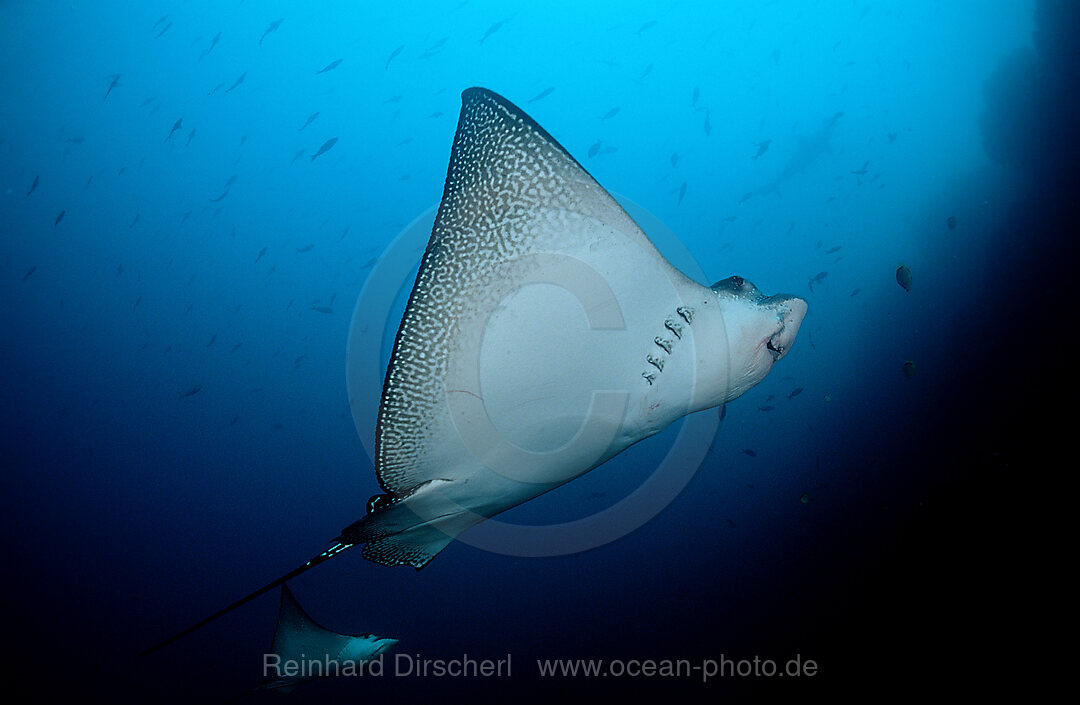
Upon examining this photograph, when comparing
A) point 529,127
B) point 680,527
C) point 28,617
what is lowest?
point 529,127

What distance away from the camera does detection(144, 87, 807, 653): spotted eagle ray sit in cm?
155

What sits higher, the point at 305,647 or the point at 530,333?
the point at 530,333

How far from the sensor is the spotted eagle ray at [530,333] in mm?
1547

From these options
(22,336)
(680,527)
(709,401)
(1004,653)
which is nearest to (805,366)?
(680,527)

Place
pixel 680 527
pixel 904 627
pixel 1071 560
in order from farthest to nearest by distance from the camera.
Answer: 1. pixel 680 527
2. pixel 904 627
3. pixel 1071 560

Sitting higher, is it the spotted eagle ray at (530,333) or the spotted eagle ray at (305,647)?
the spotted eagle ray at (530,333)

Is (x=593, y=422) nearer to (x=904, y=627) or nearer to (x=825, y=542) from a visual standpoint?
(x=904, y=627)

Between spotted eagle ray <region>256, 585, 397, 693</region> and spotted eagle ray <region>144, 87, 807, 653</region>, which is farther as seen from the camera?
spotted eagle ray <region>256, 585, 397, 693</region>

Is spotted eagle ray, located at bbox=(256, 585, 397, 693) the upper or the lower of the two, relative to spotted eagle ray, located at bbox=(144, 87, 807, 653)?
lower

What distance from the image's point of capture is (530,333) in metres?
1.64

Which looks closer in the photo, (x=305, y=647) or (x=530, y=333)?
(x=530, y=333)

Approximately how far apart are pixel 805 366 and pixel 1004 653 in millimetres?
10272

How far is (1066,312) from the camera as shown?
12641 millimetres

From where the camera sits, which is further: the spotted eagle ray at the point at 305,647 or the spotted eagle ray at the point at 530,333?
the spotted eagle ray at the point at 305,647
